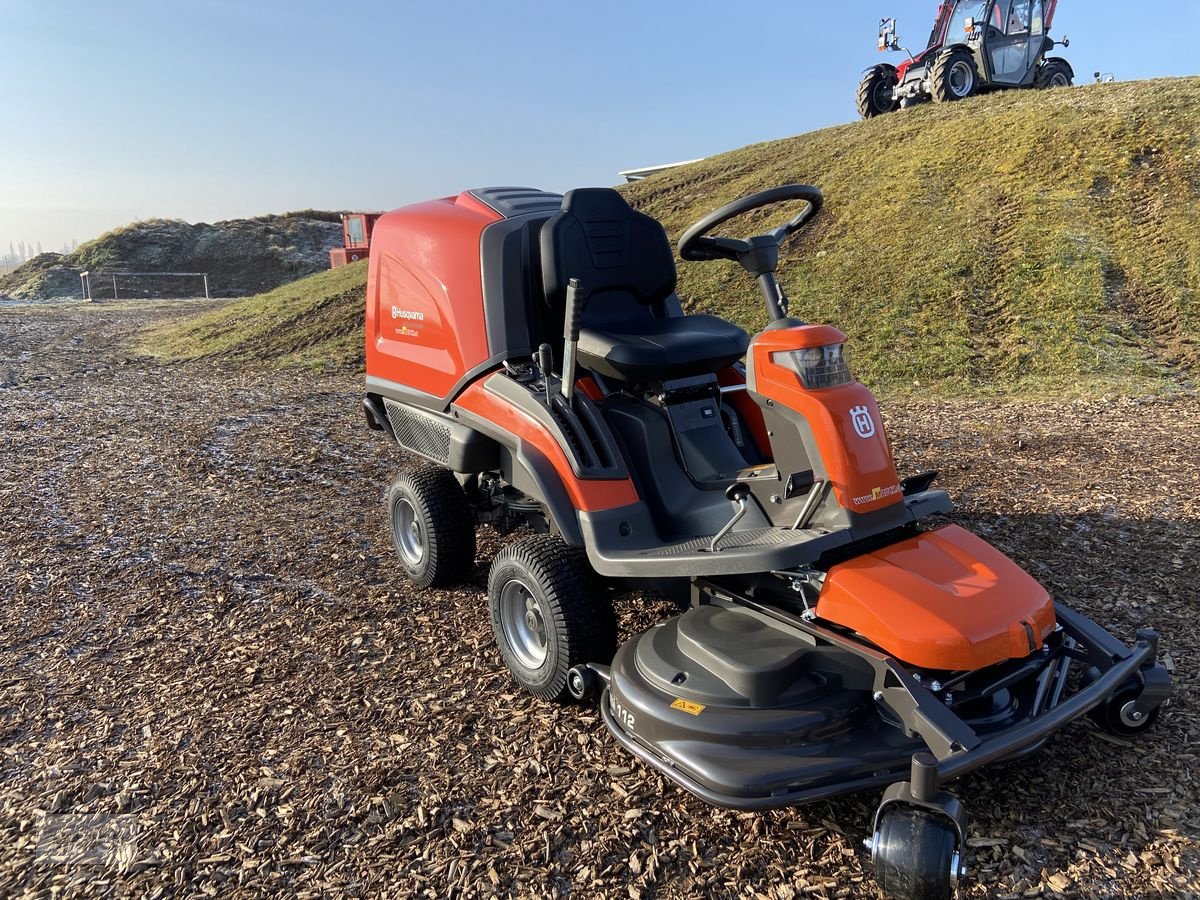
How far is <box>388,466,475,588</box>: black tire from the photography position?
407cm

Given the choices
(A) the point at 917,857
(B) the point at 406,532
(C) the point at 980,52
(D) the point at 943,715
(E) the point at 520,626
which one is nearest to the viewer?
(A) the point at 917,857

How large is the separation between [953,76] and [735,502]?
591 inches

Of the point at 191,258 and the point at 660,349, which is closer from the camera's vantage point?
the point at 660,349

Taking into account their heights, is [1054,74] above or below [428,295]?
above

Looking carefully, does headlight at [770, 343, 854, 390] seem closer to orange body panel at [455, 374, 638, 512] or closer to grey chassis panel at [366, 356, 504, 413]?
orange body panel at [455, 374, 638, 512]

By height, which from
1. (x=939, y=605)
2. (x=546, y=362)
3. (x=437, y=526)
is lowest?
(x=437, y=526)

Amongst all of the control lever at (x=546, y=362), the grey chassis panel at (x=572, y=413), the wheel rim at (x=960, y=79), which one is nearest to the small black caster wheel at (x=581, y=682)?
the grey chassis panel at (x=572, y=413)

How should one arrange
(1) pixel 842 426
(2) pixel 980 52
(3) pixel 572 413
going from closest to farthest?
(1) pixel 842 426 < (3) pixel 572 413 < (2) pixel 980 52

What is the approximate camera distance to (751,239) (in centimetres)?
323

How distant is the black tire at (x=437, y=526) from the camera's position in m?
4.07

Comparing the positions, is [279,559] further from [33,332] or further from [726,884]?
[33,332]

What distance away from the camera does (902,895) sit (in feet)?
6.73

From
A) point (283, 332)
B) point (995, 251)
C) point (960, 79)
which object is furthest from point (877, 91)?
point (283, 332)

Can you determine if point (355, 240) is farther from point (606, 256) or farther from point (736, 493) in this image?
point (736, 493)
